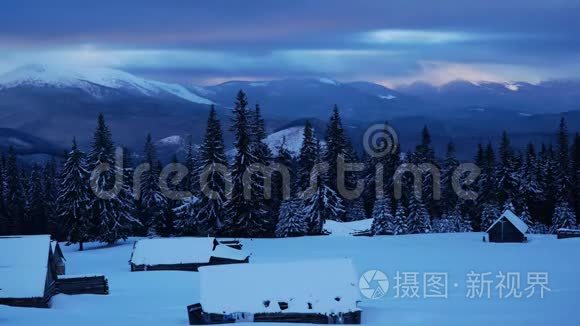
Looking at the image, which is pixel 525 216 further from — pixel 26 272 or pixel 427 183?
pixel 26 272

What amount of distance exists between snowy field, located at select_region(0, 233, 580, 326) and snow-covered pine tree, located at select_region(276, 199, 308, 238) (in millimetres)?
5442

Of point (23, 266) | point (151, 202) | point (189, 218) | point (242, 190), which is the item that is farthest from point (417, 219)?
point (23, 266)

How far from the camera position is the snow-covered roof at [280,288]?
97.6 feet

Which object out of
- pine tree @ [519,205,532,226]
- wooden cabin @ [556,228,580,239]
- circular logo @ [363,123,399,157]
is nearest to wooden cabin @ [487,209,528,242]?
wooden cabin @ [556,228,580,239]

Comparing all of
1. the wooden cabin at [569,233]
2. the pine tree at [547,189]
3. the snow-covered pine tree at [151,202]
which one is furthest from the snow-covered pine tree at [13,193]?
the pine tree at [547,189]

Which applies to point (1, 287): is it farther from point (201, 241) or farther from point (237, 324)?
point (201, 241)

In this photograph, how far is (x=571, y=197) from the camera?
255ft

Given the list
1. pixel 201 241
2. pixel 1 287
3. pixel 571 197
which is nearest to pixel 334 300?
pixel 1 287

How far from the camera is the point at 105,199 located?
62.9m

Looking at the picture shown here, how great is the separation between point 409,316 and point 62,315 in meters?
Result: 15.1

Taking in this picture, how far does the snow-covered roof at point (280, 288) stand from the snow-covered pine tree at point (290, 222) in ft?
114

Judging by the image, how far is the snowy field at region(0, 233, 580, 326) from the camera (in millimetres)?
29312

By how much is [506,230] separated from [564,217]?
14807 mm

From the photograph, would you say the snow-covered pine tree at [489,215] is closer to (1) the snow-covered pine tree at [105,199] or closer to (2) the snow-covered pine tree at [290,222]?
(2) the snow-covered pine tree at [290,222]
